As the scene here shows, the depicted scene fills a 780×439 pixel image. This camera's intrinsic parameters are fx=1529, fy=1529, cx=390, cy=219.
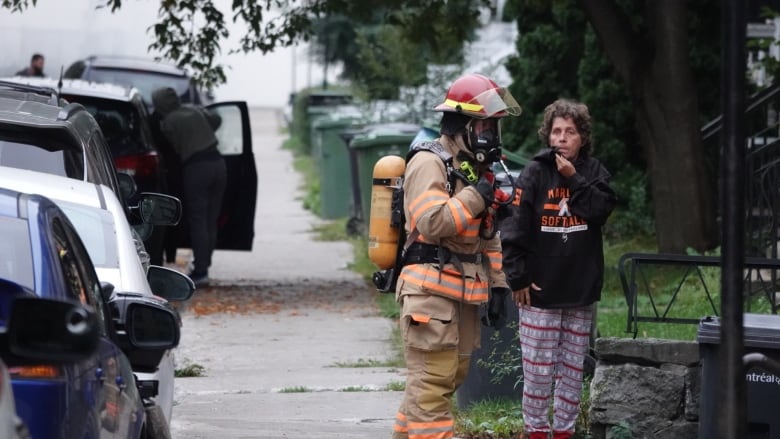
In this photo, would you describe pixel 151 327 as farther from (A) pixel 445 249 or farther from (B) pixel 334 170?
(B) pixel 334 170

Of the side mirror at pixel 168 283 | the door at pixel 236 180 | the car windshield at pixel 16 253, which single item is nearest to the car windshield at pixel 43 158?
Result: the side mirror at pixel 168 283

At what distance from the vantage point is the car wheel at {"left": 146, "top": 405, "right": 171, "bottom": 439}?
5.39 m

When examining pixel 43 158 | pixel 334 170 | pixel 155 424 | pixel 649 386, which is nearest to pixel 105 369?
pixel 155 424

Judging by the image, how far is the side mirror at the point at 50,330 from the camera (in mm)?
3443

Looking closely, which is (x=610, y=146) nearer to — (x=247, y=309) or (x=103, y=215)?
(x=247, y=309)

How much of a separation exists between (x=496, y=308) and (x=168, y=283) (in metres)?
1.44

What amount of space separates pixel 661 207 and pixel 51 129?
709 cm

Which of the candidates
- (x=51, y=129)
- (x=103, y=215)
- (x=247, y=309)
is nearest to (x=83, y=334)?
(x=103, y=215)

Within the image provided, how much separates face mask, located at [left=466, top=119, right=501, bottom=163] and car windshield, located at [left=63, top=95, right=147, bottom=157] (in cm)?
607

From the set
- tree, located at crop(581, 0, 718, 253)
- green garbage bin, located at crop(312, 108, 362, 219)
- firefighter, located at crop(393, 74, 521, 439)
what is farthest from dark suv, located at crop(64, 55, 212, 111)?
firefighter, located at crop(393, 74, 521, 439)

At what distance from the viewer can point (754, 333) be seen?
18.2ft

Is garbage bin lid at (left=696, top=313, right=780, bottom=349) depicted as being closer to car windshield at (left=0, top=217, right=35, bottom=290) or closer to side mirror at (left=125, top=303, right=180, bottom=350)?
side mirror at (left=125, top=303, right=180, bottom=350)

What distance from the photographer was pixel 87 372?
155 inches

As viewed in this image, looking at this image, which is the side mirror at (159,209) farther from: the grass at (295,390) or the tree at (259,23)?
the tree at (259,23)
